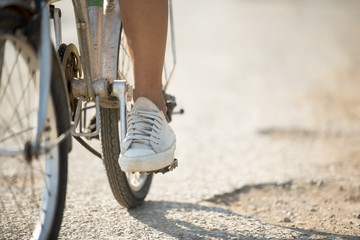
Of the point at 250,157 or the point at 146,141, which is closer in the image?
the point at 146,141

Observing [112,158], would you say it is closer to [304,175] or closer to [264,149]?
[304,175]

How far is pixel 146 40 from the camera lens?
1659 millimetres

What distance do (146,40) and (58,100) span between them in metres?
0.45

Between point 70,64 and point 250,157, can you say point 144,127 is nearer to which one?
point 70,64

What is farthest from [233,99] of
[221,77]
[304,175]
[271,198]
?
[271,198]

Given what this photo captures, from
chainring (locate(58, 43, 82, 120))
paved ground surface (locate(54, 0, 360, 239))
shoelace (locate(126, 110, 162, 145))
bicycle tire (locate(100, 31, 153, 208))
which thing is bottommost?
paved ground surface (locate(54, 0, 360, 239))

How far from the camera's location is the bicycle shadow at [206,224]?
1862 mm

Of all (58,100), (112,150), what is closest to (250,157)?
(112,150)

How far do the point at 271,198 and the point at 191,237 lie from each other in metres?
0.73

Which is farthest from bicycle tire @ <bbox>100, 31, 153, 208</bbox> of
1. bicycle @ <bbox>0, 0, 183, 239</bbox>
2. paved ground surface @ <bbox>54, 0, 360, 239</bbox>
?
paved ground surface @ <bbox>54, 0, 360, 239</bbox>

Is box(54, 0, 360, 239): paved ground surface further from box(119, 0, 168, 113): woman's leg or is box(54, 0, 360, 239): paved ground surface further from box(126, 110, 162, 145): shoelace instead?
box(119, 0, 168, 113): woman's leg

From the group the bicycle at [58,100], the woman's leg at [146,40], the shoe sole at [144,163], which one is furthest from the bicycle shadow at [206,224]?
the woman's leg at [146,40]

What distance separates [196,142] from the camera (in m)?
3.61

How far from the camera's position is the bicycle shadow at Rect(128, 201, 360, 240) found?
186 cm
